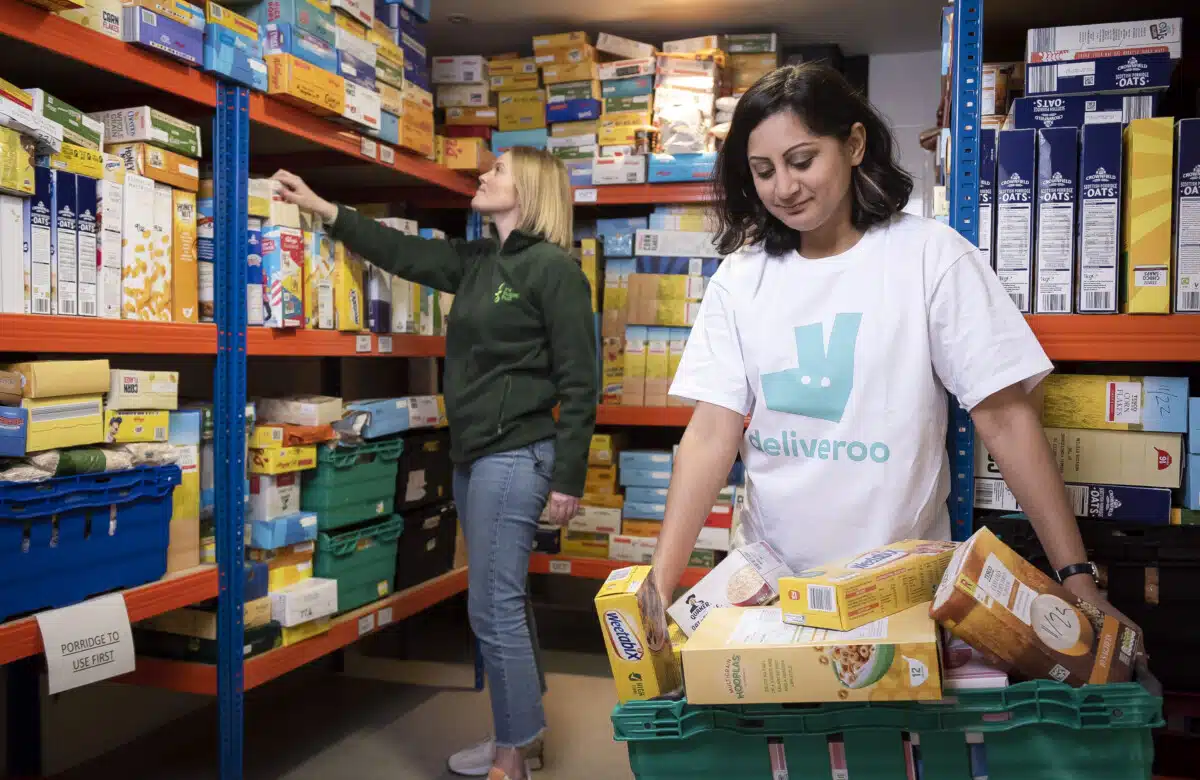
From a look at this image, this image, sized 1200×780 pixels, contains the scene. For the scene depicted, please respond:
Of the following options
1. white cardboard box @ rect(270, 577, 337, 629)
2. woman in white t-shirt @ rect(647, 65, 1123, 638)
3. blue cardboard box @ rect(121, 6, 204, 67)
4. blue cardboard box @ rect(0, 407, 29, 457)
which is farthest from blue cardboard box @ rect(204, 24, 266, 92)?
woman in white t-shirt @ rect(647, 65, 1123, 638)

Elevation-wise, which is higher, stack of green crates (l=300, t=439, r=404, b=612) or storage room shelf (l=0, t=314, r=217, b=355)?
storage room shelf (l=0, t=314, r=217, b=355)

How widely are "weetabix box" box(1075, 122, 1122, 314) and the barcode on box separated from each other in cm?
102

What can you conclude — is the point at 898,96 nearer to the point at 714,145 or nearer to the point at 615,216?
the point at 714,145

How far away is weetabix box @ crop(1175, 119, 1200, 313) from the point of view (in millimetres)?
1751

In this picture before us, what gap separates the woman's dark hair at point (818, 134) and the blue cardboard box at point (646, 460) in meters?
2.50

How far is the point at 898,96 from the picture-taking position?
4.69 m

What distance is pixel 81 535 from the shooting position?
222 centimetres

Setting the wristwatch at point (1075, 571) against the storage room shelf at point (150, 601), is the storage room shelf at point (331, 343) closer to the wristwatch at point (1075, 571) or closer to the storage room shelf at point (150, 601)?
the storage room shelf at point (150, 601)

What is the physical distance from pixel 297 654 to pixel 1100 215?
2.47 meters

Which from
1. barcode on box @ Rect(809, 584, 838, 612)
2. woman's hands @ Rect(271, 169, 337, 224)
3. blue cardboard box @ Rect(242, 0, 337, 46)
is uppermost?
blue cardboard box @ Rect(242, 0, 337, 46)

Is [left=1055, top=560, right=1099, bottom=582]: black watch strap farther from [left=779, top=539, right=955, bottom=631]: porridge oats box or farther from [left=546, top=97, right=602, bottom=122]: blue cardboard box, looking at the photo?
[left=546, top=97, right=602, bottom=122]: blue cardboard box

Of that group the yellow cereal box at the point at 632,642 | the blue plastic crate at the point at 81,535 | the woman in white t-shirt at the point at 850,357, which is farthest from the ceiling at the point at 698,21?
the yellow cereal box at the point at 632,642

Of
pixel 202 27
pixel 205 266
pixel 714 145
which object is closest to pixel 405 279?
pixel 205 266

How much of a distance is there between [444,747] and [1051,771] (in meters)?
2.66
